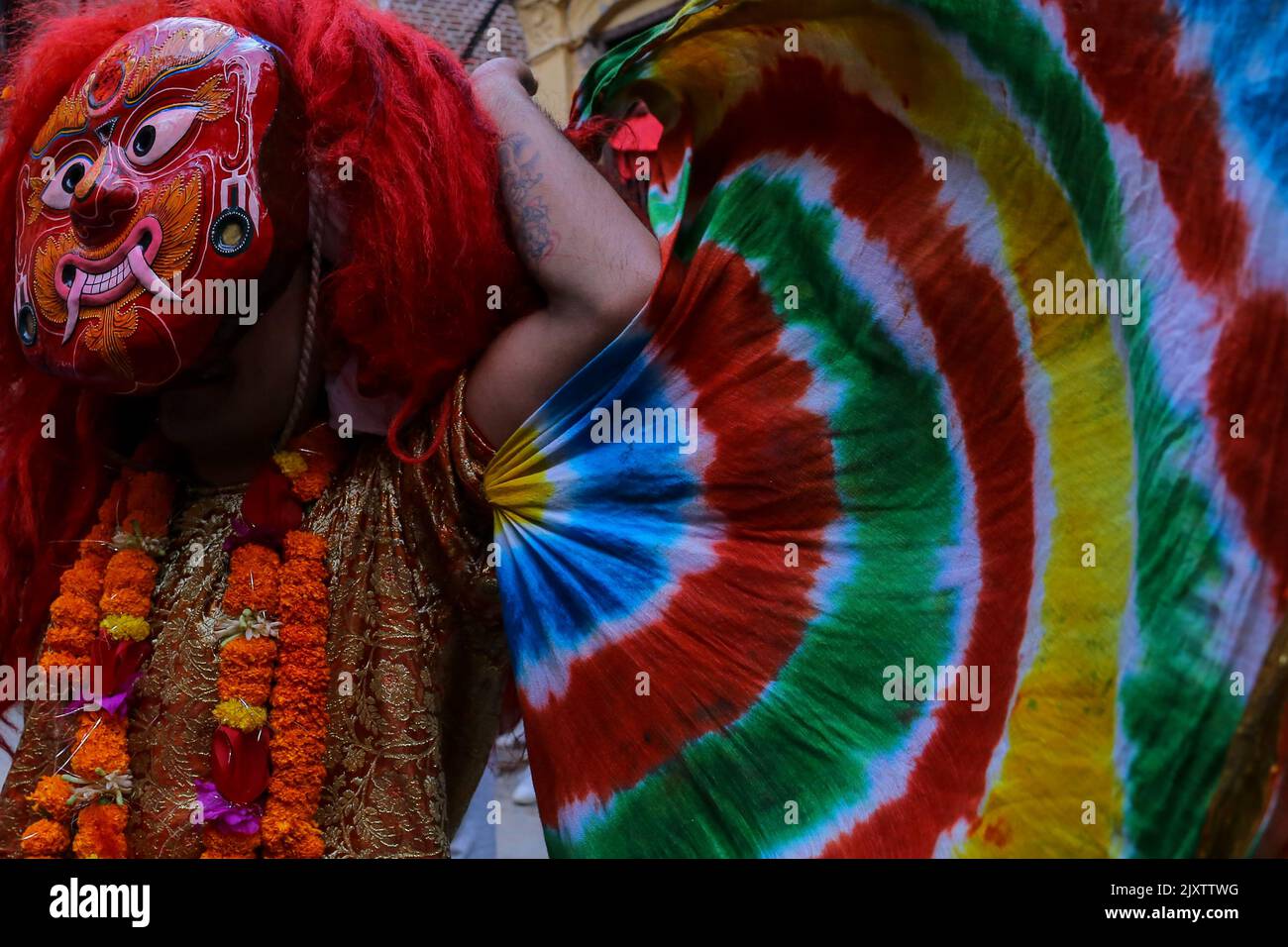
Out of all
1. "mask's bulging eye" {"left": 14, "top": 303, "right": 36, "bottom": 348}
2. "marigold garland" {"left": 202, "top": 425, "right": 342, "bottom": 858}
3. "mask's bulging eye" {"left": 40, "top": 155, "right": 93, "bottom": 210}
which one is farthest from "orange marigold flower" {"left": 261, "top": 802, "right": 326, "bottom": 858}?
"mask's bulging eye" {"left": 40, "top": 155, "right": 93, "bottom": 210}

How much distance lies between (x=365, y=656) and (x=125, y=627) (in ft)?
1.20

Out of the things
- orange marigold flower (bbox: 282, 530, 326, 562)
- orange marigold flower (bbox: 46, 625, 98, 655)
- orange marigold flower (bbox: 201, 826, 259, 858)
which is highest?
orange marigold flower (bbox: 282, 530, 326, 562)

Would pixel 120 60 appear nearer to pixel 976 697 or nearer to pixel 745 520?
pixel 745 520

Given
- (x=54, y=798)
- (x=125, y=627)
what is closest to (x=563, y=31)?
(x=125, y=627)

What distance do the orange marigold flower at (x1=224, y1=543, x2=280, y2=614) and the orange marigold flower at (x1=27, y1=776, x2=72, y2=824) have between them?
0.36m

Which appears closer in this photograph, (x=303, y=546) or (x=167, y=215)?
(x=167, y=215)

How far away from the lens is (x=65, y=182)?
1.97 meters

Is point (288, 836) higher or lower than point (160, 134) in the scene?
lower

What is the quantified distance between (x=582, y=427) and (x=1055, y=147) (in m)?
0.72

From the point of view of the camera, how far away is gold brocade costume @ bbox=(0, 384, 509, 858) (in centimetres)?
199

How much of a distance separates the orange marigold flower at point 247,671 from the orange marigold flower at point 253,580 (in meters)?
0.05

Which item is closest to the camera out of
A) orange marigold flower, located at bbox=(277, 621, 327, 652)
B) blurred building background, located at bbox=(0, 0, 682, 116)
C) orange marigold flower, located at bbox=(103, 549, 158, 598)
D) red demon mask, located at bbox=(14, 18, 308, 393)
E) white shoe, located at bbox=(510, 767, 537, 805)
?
red demon mask, located at bbox=(14, 18, 308, 393)
